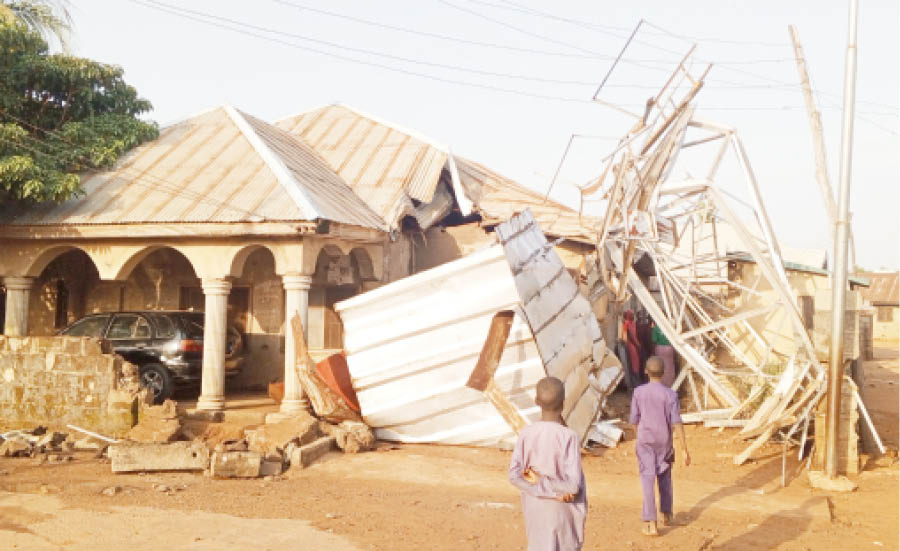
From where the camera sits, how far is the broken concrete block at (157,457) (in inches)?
344

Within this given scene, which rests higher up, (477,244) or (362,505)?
(477,244)

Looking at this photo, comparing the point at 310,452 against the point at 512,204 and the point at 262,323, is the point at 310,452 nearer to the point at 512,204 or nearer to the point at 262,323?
the point at 262,323

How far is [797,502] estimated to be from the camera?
7973 mm

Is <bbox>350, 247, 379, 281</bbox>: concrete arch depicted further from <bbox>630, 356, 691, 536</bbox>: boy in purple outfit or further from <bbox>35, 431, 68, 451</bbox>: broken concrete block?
<bbox>630, 356, 691, 536</bbox>: boy in purple outfit

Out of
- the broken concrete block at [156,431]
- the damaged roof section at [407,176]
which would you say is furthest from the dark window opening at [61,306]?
the broken concrete block at [156,431]

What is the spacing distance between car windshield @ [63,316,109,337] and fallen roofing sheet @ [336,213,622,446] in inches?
216

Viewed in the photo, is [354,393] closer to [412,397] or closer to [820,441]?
[412,397]

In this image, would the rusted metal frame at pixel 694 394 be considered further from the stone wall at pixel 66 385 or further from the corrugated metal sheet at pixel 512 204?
the stone wall at pixel 66 385

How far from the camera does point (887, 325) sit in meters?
45.6

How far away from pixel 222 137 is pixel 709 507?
38.2ft

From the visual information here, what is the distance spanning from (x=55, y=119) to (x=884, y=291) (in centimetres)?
4895

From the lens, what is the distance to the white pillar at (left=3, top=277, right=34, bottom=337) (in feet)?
43.2

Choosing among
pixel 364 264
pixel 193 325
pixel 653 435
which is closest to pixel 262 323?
pixel 193 325

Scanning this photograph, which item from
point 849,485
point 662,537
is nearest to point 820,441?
point 849,485
